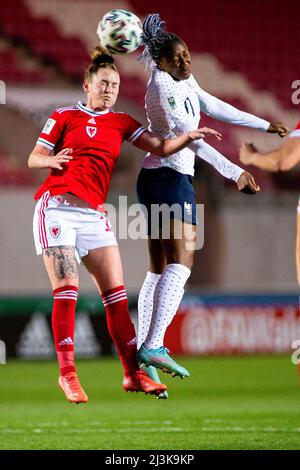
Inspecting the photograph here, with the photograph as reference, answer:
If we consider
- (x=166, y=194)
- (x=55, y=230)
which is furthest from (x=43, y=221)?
(x=166, y=194)

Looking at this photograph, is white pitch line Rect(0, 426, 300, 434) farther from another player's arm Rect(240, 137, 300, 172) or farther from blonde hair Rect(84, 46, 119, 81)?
blonde hair Rect(84, 46, 119, 81)

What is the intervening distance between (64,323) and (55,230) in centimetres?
52

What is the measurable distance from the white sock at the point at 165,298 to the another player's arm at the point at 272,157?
73cm

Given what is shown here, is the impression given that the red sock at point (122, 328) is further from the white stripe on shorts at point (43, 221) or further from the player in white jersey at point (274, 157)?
the player in white jersey at point (274, 157)

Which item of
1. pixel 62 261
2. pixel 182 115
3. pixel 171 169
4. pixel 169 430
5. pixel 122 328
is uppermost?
pixel 182 115

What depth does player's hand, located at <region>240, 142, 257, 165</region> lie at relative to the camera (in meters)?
6.08

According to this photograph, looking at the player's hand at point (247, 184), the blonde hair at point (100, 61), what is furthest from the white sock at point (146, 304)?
the blonde hair at point (100, 61)

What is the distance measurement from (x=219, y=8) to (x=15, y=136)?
533 cm

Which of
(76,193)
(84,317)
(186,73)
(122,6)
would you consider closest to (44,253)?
(76,193)

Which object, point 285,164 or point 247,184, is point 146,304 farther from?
point 285,164

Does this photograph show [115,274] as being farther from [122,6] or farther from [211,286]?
[122,6]

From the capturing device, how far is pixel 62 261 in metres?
5.85

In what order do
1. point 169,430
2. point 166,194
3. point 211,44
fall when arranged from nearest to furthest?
point 166,194 < point 169,430 < point 211,44

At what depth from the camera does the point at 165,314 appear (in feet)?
20.3
